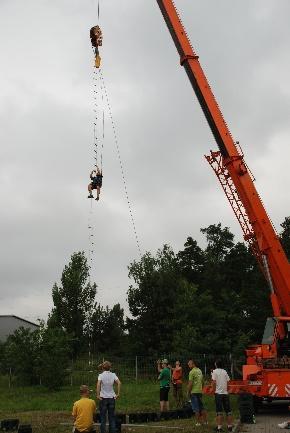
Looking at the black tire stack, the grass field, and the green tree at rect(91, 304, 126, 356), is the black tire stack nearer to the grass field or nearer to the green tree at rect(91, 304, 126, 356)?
the grass field

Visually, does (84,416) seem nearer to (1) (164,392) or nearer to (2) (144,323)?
(1) (164,392)

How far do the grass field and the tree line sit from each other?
1.74 m

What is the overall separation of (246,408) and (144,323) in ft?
92.7

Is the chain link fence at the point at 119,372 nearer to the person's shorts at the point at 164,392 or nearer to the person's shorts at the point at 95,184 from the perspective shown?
the person's shorts at the point at 164,392

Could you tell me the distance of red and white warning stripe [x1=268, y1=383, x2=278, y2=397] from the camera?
1573 cm

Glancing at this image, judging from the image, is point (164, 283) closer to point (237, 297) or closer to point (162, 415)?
point (237, 297)

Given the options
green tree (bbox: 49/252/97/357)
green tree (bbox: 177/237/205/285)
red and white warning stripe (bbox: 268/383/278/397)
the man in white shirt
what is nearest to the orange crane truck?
red and white warning stripe (bbox: 268/383/278/397)

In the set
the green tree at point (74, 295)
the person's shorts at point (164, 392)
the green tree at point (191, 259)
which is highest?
the green tree at point (191, 259)

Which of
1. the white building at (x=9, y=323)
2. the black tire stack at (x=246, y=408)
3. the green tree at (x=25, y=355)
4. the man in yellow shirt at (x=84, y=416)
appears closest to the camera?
the man in yellow shirt at (x=84, y=416)

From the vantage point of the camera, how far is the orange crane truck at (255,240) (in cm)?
1588

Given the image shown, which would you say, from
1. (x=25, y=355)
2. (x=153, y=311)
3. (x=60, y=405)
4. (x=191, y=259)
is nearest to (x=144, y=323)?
(x=153, y=311)

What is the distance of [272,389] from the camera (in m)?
15.8

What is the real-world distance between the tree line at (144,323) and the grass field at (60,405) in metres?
1.74

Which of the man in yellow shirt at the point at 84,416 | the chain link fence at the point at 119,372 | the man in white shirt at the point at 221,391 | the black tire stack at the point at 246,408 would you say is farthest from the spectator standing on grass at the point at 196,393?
the chain link fence at the point at 119,372
